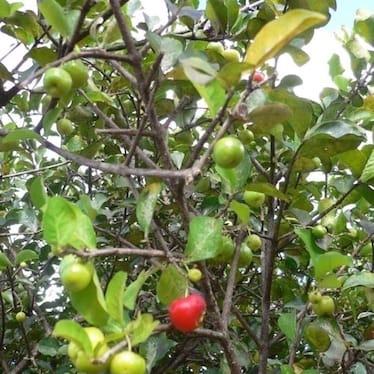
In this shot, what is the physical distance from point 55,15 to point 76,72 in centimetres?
15

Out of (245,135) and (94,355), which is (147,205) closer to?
(94,355)

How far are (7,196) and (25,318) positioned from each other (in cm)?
85

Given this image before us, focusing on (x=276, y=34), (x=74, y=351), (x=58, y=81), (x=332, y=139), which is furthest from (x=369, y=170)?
(x=74, y=351)

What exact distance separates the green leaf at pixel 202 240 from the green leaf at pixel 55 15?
496mm

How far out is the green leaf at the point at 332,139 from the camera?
1.49m

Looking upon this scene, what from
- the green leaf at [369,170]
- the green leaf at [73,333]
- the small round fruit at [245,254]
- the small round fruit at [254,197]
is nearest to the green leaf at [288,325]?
the small round fruit at [245,254]

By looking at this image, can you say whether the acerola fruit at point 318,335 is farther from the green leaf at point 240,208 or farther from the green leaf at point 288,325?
the green leaf at point 240,208

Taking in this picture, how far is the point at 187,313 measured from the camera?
44.1 inches

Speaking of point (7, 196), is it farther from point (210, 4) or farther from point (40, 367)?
point (210, 4)

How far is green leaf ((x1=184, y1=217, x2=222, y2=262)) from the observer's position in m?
1.24

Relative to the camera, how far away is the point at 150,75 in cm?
117

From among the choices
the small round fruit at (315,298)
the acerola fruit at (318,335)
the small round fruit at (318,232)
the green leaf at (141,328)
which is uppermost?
the small round fruit at (318,232)

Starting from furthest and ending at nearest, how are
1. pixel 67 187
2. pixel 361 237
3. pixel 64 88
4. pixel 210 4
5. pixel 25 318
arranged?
pixel 67 187
pixel 25 318
pixel 361 237
pixel 210 4
pixel 64 88

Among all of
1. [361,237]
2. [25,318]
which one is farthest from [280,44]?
[25,318]
